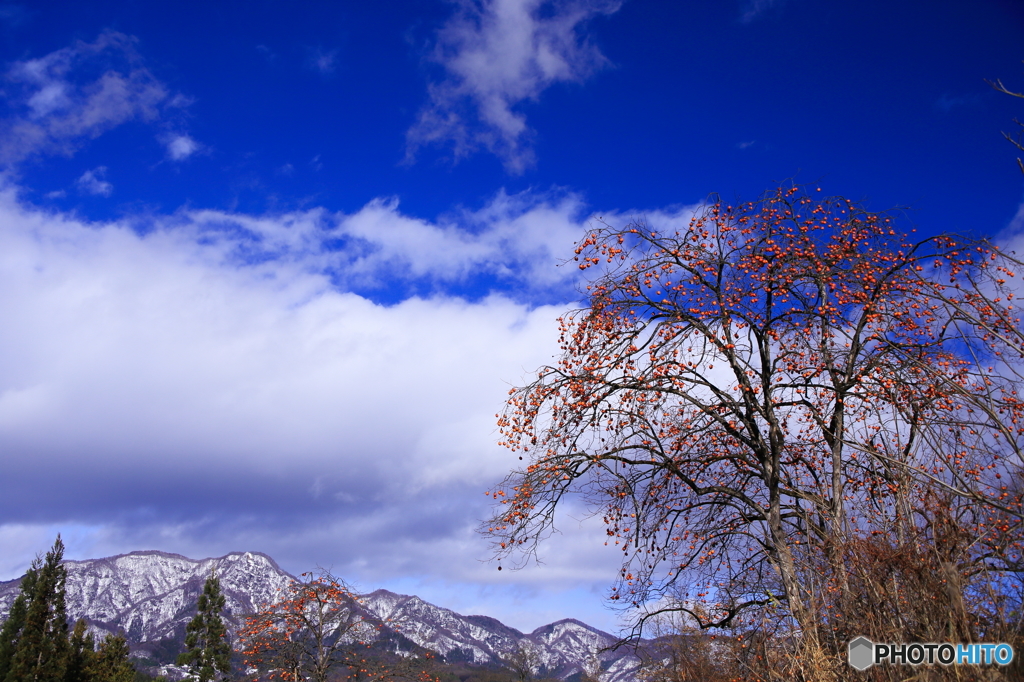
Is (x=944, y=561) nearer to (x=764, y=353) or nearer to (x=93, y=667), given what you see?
(x=764, y=353)

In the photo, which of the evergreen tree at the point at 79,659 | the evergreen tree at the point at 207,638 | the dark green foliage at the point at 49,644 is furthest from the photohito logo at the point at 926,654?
the evergreen tree at the point at 207,638

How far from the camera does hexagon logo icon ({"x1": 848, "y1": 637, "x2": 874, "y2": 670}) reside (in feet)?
21.4

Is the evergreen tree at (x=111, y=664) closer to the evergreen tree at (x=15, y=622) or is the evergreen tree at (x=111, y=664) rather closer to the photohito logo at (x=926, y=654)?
the evergreen tree at (x=15, y=622)

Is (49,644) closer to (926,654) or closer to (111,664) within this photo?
(111,664)

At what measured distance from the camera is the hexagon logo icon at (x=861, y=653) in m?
6.53

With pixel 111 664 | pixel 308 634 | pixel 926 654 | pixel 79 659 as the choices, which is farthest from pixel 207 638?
pixel 926 654

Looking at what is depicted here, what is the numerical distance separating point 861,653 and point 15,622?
2033 inches

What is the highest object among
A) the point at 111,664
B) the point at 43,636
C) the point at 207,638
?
the point at 43,636

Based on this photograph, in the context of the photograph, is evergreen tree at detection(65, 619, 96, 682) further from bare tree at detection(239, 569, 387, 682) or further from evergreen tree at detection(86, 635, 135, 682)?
bare tree at detection(239, 569, 387, 682)

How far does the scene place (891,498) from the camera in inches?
413

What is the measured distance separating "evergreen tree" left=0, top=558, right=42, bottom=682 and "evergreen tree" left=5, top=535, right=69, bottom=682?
0.17 metres

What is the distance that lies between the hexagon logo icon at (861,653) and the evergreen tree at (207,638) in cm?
5377

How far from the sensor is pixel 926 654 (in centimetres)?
619

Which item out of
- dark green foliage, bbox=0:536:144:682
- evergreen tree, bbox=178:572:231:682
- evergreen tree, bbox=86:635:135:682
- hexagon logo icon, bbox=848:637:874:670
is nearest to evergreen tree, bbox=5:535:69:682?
dark green foliage, bbox=0:536:144:682
